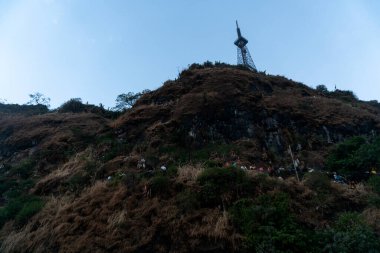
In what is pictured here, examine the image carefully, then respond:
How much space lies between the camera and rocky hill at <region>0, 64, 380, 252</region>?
1034cm

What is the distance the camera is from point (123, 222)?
36.8 ft

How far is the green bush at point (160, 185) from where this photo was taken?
12570 mm

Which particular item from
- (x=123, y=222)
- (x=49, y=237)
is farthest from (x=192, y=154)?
(x=49, y=237)

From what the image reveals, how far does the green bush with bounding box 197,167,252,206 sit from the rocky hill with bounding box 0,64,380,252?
0.04m

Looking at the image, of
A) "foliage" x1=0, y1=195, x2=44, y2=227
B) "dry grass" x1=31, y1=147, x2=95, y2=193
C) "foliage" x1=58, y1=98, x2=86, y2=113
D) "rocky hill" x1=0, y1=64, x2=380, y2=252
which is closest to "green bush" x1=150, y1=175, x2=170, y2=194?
"rocky hill" x1=0, y1=64, x2=380, y2=252

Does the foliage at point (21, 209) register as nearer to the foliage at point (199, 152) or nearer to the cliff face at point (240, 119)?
the cliff face at point (240, 119)

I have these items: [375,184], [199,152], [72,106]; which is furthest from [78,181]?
[72,106]

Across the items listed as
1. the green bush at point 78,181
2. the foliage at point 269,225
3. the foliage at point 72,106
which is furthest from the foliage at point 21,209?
the foliage at point 72,106

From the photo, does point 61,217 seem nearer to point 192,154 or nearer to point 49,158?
point 192,154

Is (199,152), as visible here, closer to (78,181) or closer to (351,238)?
(78,181)

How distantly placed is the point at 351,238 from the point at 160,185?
6.02 meters

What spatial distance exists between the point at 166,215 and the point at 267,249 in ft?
10.8

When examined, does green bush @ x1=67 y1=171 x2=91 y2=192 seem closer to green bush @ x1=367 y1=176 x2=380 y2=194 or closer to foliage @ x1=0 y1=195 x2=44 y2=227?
foliage @ x1=0 y1=195 x2=44 y2=227

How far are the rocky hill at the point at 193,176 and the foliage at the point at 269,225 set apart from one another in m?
0.03
